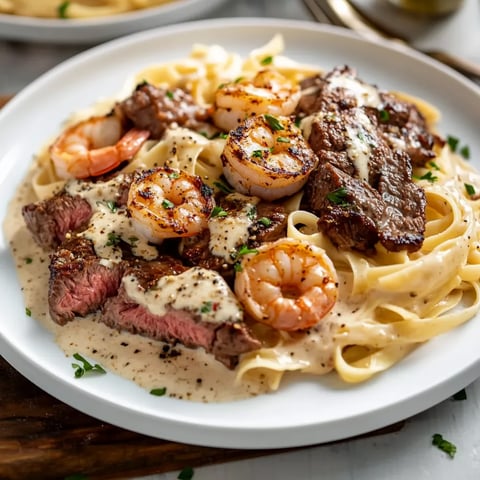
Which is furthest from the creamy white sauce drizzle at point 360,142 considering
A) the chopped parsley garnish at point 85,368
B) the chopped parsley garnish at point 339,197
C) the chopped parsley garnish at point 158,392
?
the chopped parsley garnish at point 85,368

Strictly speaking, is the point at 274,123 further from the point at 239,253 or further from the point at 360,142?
the point at 239,253

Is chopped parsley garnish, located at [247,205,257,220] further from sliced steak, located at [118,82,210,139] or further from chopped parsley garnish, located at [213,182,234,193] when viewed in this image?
sliced steak, located at [118,82,210,139]

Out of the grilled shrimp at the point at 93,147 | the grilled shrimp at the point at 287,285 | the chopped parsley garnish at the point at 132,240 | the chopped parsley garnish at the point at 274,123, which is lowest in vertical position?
the grilled shrimp at the point at 93,147

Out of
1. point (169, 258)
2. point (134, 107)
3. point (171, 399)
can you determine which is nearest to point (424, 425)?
point (171, 399)

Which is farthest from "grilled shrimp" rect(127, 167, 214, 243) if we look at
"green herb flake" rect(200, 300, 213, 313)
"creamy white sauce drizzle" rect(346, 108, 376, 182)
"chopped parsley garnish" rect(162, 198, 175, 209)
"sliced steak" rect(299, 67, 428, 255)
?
"creamy white sauce drizzle" rect(346, 108, 376, 182)

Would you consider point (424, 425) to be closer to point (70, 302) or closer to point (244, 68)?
point (70, 302)

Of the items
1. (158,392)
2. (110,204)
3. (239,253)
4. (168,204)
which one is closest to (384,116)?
(239,253)

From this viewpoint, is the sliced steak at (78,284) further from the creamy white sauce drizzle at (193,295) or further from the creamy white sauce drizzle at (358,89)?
the creamy white sauce drizzle at (358,89)
